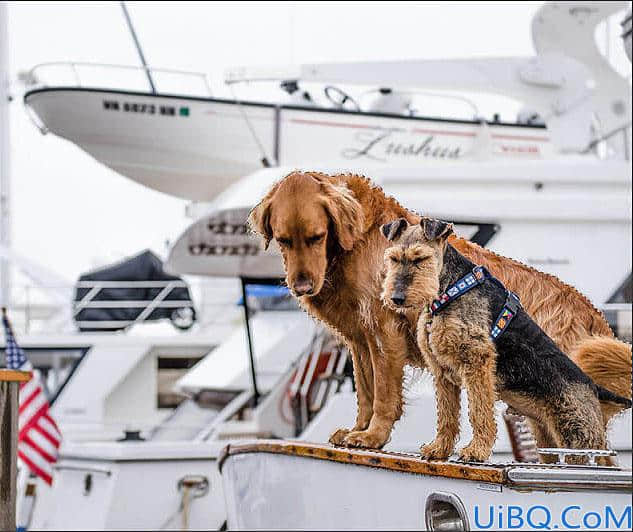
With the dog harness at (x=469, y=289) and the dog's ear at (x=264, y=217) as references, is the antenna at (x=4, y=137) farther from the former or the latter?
the dog harness at (x=469, y=289)

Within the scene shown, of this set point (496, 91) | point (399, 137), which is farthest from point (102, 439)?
point (496, 91)

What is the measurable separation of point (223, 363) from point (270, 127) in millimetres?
2361

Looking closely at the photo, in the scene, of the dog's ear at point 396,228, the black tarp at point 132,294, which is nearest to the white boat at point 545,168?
the dog's ear at point 396,228

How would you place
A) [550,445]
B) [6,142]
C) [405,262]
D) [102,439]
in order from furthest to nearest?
1. [6,142]
2. [102,439]
3. [550,445]
4. [405,262]

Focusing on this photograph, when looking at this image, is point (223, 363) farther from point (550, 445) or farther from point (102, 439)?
point (550, 445)

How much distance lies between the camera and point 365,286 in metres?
3.24

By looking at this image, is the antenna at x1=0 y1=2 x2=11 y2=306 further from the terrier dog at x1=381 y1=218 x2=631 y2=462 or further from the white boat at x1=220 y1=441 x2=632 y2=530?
the terrier dog at x1=381 y1=218 x2=631 y2=462

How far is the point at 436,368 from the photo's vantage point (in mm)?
3090

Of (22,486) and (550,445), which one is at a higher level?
(22,486)

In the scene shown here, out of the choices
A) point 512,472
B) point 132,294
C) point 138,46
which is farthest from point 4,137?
point 512,472

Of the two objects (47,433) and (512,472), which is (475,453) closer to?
(512,472)

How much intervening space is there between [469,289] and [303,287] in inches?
16.5

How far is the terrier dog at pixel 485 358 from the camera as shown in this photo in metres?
3.01

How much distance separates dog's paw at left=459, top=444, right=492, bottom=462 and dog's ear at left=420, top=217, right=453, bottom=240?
54 centimetres
